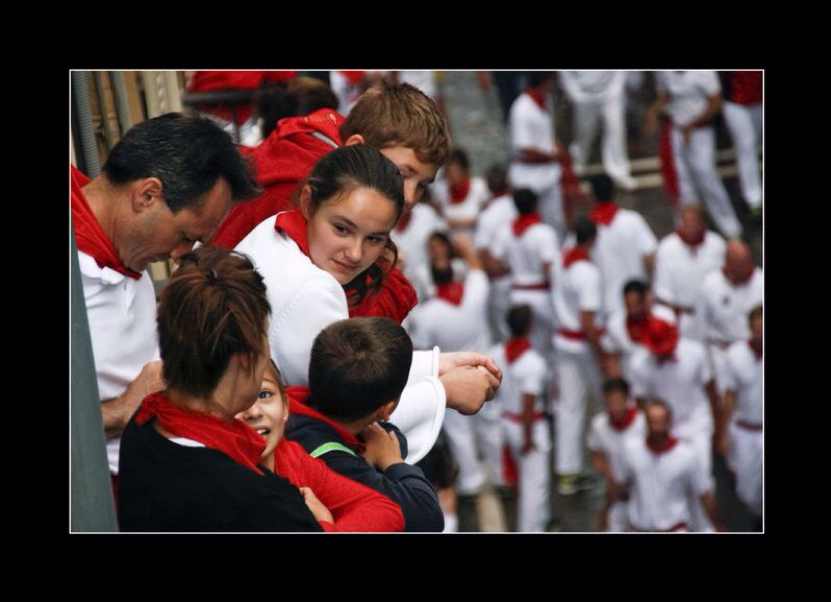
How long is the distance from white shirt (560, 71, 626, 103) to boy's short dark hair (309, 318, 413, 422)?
1.05 metres

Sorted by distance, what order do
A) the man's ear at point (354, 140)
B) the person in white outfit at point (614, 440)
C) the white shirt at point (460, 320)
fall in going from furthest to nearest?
the person in white outfit at point (614, 440) < the white shirt at point (460, 320) < the man's ear at point (354, 140)

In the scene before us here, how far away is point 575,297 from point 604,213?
0.35 m

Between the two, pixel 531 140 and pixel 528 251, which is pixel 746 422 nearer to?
pixel 531 140

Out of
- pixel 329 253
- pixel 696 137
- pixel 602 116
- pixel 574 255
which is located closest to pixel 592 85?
pixel 602 116

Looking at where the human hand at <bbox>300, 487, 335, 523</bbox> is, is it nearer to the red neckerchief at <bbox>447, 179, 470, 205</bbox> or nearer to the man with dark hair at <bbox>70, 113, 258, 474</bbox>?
the man with dark hair at <bbox>70, 113, 258, 474</bbox>

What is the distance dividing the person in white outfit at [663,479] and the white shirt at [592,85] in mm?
806

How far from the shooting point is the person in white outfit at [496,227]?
4.62 m

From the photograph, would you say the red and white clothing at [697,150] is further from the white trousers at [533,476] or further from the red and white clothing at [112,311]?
the red and white clothing at [112,311]

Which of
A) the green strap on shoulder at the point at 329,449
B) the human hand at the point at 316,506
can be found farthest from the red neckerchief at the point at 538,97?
the human hand at the point at 316,506

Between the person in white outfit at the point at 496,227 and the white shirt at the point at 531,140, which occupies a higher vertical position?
the white shirt at the point at 531,140

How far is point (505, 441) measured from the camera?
14.1ft

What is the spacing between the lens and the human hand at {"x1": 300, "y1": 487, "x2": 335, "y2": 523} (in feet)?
6.86

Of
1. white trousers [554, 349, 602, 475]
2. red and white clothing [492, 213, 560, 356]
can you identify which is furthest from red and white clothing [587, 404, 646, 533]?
red and white clothing [492, 213, 560, 356]

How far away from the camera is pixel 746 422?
3428mm
